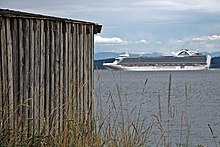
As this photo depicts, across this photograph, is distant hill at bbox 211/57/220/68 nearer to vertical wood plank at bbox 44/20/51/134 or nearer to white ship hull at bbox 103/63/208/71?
white ship hull at bbox 103/63/208/71

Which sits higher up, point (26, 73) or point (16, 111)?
point (26, 73)

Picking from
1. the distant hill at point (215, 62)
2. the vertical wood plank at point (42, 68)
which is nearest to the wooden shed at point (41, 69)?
the vertical wood plank at point (42, 68)

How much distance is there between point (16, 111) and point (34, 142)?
4.72 ft

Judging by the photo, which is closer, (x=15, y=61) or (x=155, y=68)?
(x=15, y=61)

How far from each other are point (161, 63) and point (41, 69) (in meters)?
95.5

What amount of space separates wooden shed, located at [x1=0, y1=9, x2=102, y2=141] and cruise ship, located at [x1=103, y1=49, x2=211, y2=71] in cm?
9201

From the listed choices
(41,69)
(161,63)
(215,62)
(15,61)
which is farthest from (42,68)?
(215,62)

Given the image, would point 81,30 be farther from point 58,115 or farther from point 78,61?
point 58,115

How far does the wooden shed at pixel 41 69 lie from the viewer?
652cm

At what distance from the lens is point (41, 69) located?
7.20 m

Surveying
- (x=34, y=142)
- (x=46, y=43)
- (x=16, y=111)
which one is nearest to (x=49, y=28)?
(x=46, y=43)

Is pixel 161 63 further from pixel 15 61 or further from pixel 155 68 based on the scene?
pixel 15 61

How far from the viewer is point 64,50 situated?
25.5ft

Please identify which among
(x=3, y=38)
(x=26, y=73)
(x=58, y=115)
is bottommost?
(x=58, y=115)
